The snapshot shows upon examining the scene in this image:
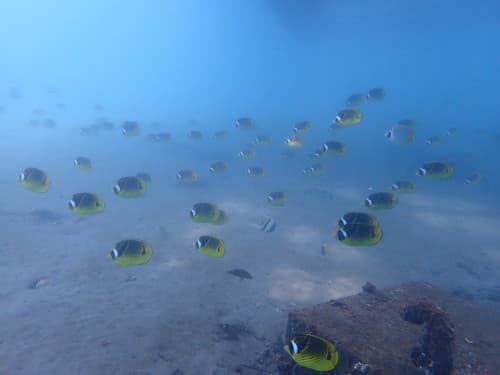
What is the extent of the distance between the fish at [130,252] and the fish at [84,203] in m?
1.32

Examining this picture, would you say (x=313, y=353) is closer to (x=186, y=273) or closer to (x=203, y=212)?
(x=203, y=212)

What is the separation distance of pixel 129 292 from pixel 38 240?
5.98 m

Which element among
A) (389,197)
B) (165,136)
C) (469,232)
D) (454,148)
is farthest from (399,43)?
(389,197)

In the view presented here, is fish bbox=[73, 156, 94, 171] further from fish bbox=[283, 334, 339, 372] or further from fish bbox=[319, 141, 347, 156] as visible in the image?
fish bbox=[283, 334, 339, 372]

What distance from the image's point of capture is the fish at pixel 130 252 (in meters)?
5.46

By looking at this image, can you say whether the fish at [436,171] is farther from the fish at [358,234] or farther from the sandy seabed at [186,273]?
the fish at [358,234]

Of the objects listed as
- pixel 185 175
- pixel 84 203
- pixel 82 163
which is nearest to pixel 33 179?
pixel 84 203

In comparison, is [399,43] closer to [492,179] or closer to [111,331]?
[492,179]

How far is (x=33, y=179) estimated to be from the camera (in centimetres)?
707

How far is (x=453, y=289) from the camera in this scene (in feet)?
32.6

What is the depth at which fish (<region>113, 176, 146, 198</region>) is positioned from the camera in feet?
22.8

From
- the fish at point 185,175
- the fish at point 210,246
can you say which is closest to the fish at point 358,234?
the fish at point 210,246

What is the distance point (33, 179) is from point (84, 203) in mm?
1810

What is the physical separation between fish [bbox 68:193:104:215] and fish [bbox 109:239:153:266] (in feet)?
4.32
